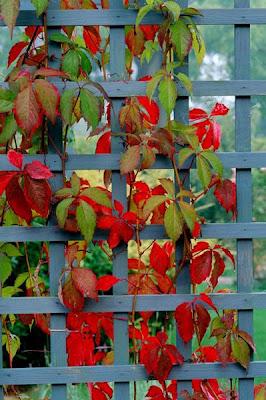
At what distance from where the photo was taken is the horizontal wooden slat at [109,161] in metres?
1.97

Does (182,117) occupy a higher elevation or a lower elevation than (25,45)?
lower

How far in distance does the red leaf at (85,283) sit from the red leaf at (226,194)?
0.37 m

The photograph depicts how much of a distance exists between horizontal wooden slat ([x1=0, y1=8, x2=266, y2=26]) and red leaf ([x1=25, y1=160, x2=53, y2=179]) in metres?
0.35

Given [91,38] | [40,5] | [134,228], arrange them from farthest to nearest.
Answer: [91,38] < [134,228] < [40,5]

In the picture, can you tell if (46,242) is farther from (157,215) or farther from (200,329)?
(200,329)

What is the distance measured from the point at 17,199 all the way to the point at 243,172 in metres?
0.57

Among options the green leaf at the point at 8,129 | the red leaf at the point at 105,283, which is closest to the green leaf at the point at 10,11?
the green leaf at the point at 8,129

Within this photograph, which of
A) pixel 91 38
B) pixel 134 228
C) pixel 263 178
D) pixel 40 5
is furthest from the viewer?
pixel 263 178

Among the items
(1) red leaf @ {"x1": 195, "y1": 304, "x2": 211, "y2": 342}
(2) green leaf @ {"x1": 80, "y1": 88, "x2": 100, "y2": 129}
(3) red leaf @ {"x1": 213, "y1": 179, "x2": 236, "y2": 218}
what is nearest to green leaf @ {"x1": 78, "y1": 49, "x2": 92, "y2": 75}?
(2) green leaf @ {"x1": 80, "y1": 88, "x2": 100, "y2": 129}

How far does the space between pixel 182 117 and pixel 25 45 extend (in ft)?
1.46

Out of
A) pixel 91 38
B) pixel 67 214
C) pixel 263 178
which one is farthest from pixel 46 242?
pixel 263 178

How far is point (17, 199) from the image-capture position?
192cm

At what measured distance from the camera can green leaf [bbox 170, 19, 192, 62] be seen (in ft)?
6.25

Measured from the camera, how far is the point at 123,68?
6.41ft
